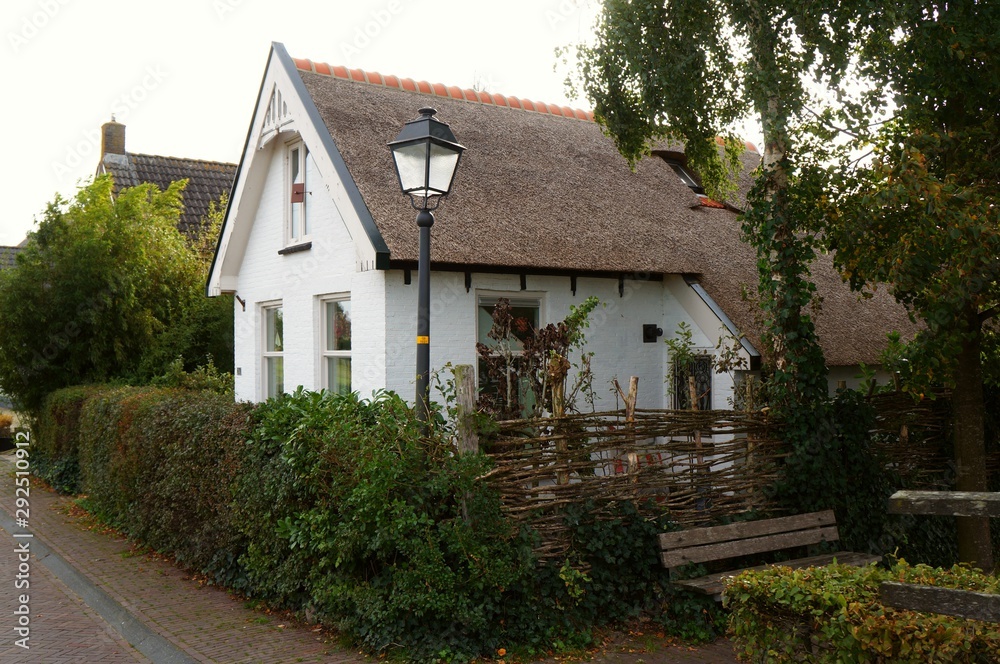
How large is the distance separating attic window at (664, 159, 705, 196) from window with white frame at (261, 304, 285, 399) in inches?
293

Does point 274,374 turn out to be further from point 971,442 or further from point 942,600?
point 942,600

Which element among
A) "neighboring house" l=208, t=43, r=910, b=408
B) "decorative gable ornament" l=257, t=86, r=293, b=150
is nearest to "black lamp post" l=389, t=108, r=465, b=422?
"neighboring house" l=208, t=43, r=910, b=408

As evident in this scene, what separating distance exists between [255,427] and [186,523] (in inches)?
84.2

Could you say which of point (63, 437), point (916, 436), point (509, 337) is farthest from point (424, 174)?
point (63, 437)

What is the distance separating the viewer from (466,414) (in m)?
7.05

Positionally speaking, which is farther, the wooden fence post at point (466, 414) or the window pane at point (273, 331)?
the window pane at point (273, 331)

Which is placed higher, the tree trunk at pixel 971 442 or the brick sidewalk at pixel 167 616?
the tree trunk at pixel 971 442

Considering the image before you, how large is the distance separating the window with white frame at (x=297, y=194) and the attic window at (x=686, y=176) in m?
6.62

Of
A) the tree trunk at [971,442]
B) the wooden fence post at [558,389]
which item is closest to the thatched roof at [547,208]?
the tree trunk at [971,442]

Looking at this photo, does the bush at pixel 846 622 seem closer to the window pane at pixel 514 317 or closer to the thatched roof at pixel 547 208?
the thatched roof at pixel 547 208

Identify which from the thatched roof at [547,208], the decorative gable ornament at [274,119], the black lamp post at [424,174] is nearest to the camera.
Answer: the black lamp post at [424,174]

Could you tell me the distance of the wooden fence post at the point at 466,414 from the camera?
23.1ft

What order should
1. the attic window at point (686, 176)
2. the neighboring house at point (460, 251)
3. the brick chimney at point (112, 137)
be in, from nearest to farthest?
the neighboring house at point (460, 251) → the attic window at point (686, 176) → the brick chimney at point (112, 137)

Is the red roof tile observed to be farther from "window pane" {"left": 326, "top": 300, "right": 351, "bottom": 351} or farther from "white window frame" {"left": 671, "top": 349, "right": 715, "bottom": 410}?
"window pane" {"left": 326, "top": 300, "right": 351, "bottom": 351}
